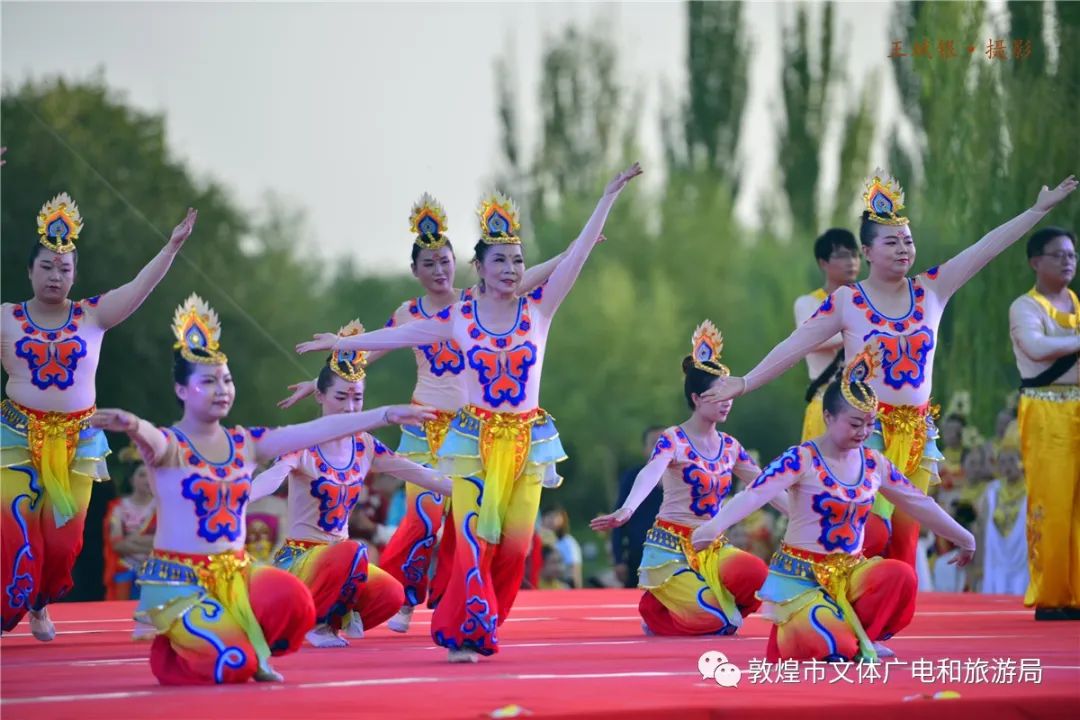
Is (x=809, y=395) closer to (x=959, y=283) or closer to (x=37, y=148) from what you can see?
(x=959, y=283)

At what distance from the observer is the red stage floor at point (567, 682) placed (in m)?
5.59

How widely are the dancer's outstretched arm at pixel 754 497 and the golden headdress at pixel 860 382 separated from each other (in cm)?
30

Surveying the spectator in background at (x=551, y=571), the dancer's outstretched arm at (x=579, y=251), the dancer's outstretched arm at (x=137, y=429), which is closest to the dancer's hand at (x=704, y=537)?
the dancer's outstretched arm at (x=579, y=251)

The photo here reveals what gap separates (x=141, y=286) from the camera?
8500mm

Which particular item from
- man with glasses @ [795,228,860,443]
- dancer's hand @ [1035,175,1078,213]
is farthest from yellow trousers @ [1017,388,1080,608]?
dancer's hand @ [1035,175,1078,213]

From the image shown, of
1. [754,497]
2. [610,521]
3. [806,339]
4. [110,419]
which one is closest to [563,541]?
[806,339]

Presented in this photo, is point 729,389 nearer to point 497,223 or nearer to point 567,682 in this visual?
point 497,223

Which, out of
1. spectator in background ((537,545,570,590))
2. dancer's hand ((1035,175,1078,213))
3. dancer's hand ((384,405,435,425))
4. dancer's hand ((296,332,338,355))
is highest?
dancer's hand ((1035,175,1078,213))

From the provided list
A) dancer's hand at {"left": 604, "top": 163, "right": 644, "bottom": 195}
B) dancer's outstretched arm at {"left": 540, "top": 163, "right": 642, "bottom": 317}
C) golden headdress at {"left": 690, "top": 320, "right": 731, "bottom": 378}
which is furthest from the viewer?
golden headdress at {"left": 690, "top": 320, "right": 731, "bottom": 378}

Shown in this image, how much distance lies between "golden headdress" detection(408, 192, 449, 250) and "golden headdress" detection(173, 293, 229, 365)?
A: 2.87 m

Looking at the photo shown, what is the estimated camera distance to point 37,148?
15828mm

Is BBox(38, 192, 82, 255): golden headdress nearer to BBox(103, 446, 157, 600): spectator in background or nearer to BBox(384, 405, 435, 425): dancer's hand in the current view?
BBox(103, 446, 157, 600): spectator in background

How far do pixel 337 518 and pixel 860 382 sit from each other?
2.80 meters

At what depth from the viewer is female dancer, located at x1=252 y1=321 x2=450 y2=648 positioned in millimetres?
8312
